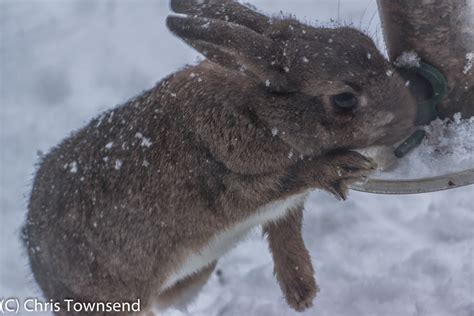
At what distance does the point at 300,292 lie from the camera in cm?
426

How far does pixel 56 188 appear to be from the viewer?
3.96m

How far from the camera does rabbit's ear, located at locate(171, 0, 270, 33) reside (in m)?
3.55

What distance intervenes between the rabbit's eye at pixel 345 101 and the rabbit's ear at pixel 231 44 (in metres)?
0.26

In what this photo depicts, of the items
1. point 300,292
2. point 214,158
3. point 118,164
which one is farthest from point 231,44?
point 300,292

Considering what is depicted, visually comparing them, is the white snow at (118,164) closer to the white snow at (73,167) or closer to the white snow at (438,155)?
the white snow at (73,167)

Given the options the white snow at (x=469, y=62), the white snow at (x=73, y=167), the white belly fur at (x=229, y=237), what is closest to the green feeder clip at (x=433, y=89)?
the white snow at (x=469, y=62)

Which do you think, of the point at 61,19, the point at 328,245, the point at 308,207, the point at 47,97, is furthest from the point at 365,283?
the point at 61,19

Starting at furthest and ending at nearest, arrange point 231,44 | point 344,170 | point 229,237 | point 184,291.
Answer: point 184,291 → point 229,237 → point 344,170 → point 231,44

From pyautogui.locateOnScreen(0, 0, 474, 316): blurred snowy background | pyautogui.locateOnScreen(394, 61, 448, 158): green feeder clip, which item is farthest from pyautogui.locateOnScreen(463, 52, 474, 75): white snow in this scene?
pyautogui.locateOnScreen(0, 0, 474, 316): blurred snowy background

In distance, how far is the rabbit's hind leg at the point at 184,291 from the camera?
4488 millimetres

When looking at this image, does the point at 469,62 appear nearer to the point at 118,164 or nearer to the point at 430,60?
the point at 430,60

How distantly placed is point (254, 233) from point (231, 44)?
1786 mm

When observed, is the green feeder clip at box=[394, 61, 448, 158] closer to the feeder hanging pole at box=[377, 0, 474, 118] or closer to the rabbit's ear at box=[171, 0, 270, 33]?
the feeder hanging pole at box=[377, 0, 474, 118]

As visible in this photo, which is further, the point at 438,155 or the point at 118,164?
the point at 118,164
